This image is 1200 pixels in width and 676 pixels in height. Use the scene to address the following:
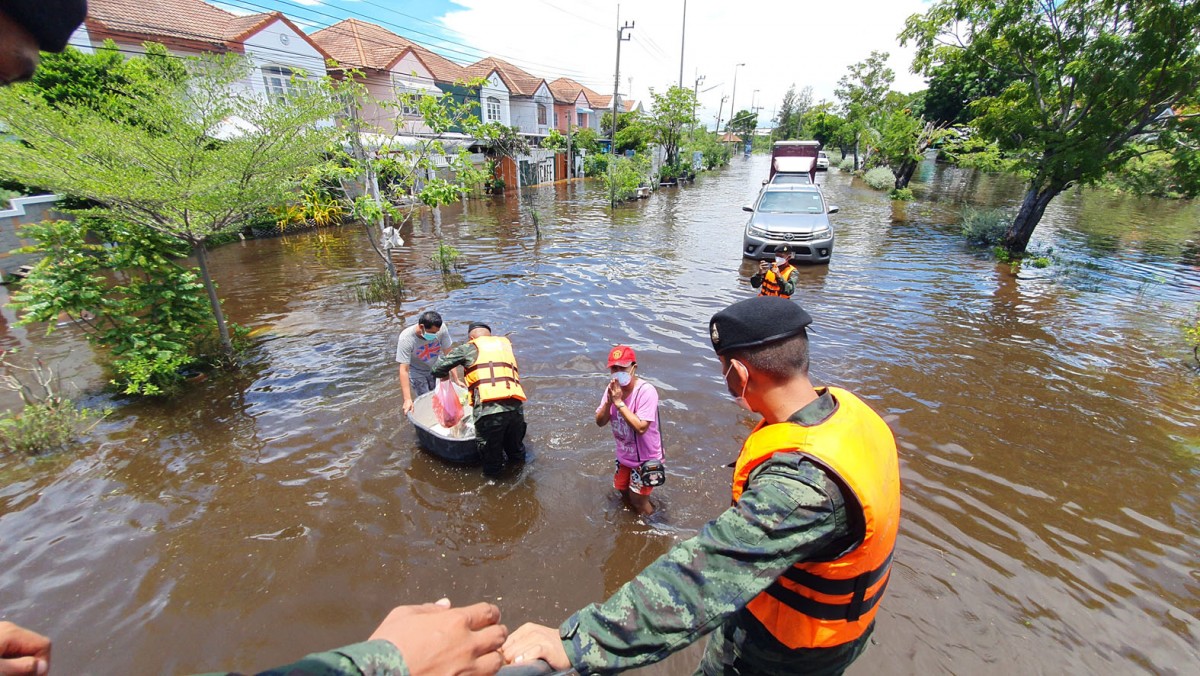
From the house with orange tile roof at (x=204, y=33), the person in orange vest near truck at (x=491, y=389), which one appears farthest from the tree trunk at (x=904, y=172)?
the person in orange vest near truck at (x=491, y=389)

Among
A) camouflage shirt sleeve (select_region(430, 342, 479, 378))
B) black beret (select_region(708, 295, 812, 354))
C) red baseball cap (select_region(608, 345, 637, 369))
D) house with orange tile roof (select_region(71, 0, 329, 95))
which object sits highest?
house with orange tile roof (select_region(71, 0, 329, 95))

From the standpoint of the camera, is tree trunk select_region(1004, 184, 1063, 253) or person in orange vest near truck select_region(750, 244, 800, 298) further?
tree trunk select_region(1004, 184, 1063, 253)

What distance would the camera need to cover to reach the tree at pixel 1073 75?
1027cm

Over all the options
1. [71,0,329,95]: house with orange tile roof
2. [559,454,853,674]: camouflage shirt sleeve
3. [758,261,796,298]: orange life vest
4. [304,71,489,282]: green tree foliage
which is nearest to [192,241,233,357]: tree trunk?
[304,71,489,282]: green tree foliage

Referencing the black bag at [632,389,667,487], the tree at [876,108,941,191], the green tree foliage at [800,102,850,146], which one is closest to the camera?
the black bag at [632,389,667,487]

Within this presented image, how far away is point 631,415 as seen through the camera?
3953mm

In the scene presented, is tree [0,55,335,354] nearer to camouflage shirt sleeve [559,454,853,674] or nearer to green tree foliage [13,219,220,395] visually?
green tree foliage [13,219,220,395]

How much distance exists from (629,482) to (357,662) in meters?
3.49

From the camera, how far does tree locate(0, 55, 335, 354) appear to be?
5.27m

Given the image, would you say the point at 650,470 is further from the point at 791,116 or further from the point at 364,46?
the point at 791,116

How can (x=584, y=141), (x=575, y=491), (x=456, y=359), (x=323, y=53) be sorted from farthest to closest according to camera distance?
(x=584, y=141)
(x=323, y=53)
(x=575, y=491)
(x=456, y=359)

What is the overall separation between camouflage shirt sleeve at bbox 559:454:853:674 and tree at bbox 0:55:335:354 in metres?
7.05

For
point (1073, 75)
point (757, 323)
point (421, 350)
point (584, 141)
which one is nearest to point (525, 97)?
point (584, 141)

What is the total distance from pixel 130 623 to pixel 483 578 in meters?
2.50
